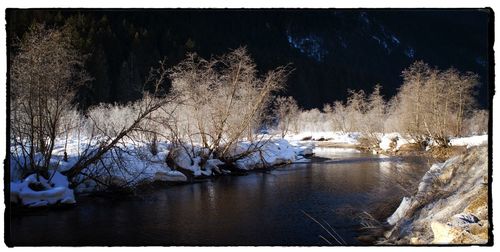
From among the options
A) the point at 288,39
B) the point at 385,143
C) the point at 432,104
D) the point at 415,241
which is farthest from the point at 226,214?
the point at 385,143

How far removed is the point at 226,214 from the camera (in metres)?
6.96

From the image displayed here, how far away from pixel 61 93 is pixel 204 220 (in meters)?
3.32

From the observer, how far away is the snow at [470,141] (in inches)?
204

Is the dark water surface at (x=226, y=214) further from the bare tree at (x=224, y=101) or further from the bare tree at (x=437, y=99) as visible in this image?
the bare tree at (x=224, y=101)

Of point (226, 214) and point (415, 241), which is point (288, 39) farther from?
point (415, 241)

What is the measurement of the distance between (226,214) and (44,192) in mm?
2969

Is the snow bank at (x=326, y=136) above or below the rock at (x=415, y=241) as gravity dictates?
above

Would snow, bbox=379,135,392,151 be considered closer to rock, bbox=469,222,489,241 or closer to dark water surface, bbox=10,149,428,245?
dark water surface, bbox=10,149,428,245

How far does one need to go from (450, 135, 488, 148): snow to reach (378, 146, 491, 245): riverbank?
2.8 inches

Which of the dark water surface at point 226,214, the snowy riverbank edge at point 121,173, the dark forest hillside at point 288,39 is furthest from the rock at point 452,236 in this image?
the snowy riverbank edge at point 121,173

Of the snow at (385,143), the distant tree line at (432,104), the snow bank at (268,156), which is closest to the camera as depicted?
the distant tree line at (432,104)

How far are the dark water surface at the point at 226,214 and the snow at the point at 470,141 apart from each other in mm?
1043

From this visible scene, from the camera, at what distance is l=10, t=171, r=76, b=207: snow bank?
640cm

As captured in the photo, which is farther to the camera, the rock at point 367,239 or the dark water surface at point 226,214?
the dark water surface at point 226,214
